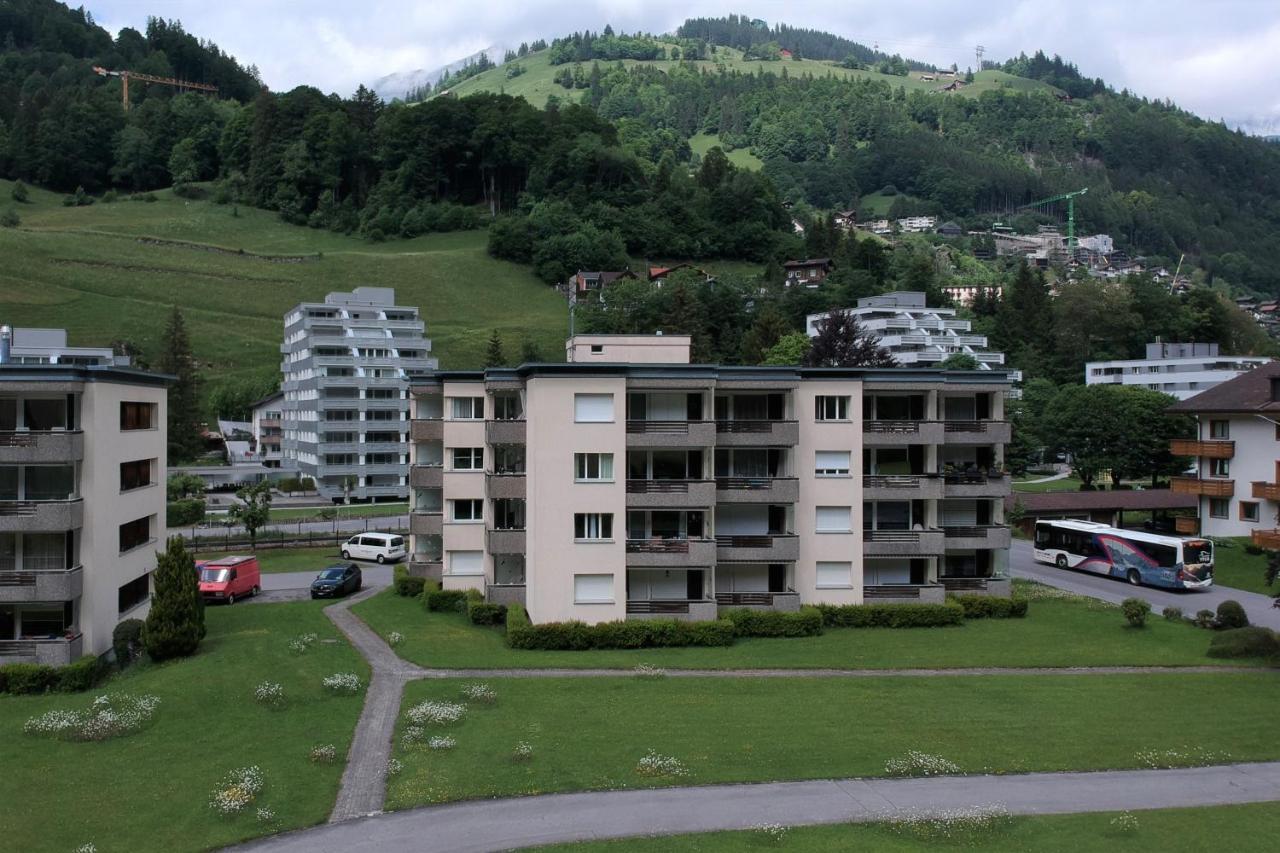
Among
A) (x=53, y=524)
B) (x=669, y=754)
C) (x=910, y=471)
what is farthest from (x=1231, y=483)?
(x=53, y=524)

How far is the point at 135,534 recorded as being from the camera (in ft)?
121

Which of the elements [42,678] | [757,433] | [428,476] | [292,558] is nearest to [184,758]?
[42,678]

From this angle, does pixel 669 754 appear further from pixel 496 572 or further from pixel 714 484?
pixel 496 572

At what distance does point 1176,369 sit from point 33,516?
118851 mm

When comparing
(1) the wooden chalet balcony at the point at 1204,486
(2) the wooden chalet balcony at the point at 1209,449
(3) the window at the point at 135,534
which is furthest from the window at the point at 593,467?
(1) the wooden chalet balcony at the point at 1204,486

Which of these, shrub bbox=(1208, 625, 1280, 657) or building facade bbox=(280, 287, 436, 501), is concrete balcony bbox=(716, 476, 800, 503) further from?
building facade bbox=(280, 287, 436, 501)

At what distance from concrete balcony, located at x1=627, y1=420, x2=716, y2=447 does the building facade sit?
5630 centimetres

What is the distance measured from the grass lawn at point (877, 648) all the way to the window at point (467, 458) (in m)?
7.44

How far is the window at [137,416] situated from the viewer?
3544 cm

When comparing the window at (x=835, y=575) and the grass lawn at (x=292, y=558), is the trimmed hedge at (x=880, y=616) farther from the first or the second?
the grass lawn at (x=292, y=558)

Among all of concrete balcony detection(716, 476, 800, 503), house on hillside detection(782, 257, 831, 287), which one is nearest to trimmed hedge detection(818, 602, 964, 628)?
concrete balcony detection(716, 476, 800, 503)

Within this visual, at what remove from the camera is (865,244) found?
163m

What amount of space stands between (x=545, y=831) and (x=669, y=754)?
16.8ft

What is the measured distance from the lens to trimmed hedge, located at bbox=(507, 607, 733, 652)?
3512cm
